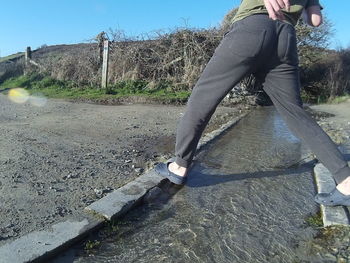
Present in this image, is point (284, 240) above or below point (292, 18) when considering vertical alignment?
below

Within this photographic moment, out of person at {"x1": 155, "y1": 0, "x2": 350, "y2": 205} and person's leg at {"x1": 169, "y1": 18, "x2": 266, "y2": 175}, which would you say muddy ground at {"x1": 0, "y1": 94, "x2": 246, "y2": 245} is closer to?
person's leg at {"x1": 169, "y1": 18, "x2": 266, "y2": 175}

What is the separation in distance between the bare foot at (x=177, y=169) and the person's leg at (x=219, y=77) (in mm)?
78

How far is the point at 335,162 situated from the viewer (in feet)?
8.75

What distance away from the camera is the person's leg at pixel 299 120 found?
267 cm

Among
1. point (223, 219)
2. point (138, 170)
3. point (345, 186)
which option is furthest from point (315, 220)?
point (138, 170)

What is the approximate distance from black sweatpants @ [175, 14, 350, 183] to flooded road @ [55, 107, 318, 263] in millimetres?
423

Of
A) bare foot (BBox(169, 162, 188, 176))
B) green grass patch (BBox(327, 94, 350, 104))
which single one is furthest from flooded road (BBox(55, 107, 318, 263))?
green grass patch (BBox(327, 94, 350, 104))

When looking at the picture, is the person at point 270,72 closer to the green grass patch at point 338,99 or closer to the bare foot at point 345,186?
the bare foot at point 345,186

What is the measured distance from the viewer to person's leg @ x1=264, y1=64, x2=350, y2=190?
2.67m

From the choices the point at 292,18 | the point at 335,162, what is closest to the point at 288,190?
the point at 335,162

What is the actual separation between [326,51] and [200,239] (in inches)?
474

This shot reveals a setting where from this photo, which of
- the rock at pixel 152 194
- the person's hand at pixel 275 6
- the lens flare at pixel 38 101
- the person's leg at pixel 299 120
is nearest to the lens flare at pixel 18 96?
the lens flare at pixel 38 101

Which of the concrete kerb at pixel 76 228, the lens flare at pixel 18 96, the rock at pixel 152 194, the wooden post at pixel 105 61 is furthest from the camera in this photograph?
the wooden post at pixel 105 61

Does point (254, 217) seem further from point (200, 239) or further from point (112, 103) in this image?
point (112, 103)
